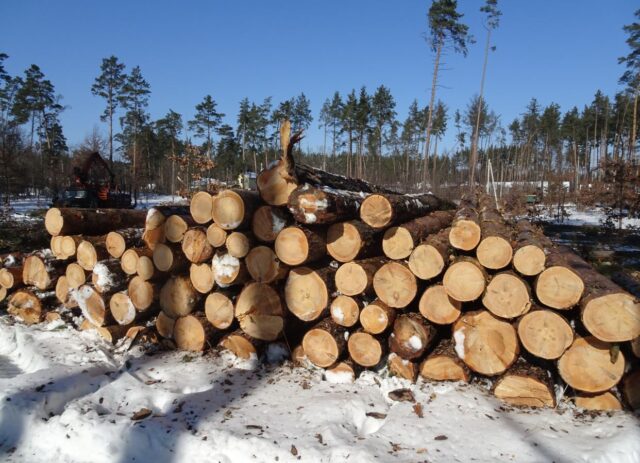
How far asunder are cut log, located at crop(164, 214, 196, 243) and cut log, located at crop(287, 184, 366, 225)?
1444 millimetres

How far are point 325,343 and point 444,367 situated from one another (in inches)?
47.7

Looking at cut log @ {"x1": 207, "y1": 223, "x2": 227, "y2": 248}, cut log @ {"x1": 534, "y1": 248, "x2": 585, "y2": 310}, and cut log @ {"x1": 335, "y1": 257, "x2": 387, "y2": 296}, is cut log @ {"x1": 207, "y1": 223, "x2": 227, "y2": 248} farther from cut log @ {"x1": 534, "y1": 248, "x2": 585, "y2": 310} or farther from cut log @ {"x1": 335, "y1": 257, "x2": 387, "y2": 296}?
cut log @ {"x1": 534, "y1": 248, "x2": 585, "y2": 310}

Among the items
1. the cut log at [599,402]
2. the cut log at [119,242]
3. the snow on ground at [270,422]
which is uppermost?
the cut log at [119,242]

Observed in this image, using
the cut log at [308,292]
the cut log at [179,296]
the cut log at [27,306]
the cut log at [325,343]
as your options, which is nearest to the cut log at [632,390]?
the cut log at [325,343]

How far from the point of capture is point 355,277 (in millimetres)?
3941

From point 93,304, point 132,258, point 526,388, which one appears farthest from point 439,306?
point 93,304

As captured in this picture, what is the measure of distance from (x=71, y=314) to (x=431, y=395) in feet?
16.7

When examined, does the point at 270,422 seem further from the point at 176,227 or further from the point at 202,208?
the point at 176,227

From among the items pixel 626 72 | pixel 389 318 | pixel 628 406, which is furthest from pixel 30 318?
pixel 626 72

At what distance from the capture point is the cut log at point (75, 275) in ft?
17.1

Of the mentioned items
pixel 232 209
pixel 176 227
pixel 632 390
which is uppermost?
pixel 232 209

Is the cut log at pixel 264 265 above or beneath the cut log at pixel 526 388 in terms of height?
above

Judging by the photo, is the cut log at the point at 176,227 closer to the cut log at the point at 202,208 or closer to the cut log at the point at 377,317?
the cut log at the point at 202,208

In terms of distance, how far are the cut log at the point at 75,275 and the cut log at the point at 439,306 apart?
450cm
